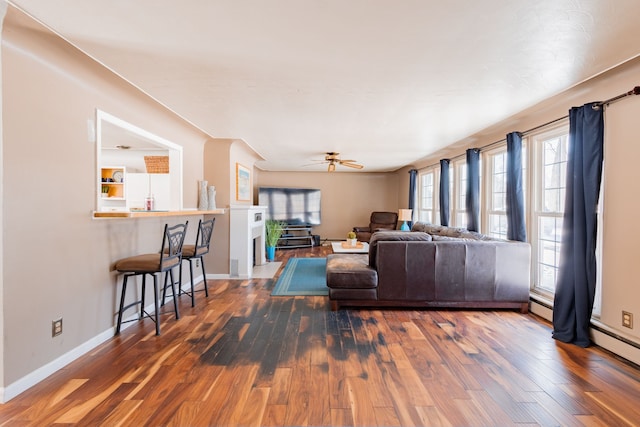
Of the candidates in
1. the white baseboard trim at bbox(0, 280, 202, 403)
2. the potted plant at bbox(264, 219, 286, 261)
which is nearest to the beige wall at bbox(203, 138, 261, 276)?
the potted plant at bbox(264, 219, 286, 261)

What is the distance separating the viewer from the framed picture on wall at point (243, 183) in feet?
17.2

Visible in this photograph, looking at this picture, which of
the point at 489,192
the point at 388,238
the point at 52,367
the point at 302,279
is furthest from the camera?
the point at 302,279

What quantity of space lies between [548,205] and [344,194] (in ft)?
19.8

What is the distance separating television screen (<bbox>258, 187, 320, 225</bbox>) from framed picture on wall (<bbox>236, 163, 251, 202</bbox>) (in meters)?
2.07

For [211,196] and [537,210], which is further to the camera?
[211,196]

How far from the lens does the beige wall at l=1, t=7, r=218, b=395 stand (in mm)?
1793

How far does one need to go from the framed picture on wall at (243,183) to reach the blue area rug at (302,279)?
1630 mm

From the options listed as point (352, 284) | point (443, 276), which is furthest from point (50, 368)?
point (443, 276)

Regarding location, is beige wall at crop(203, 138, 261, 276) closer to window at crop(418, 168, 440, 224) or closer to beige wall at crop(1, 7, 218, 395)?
beige wall at crop(1, 7, 218, 395)

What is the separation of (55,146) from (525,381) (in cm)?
375

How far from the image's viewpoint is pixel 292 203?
8.41 meters

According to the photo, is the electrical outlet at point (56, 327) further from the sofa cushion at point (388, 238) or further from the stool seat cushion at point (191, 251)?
the sofa cushion at point (388, 238)

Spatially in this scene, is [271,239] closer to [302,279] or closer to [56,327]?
[302,279]

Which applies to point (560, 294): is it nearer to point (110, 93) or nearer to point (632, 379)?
point (632, 379)
